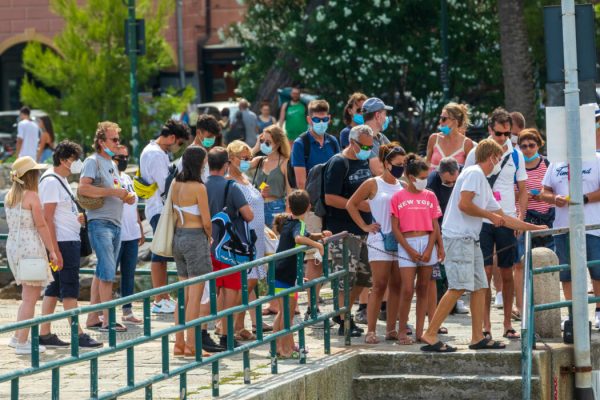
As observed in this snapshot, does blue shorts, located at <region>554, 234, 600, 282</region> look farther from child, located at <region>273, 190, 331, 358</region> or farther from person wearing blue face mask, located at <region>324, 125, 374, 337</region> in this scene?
child, located at <region>273, 190, 331, 358</region>

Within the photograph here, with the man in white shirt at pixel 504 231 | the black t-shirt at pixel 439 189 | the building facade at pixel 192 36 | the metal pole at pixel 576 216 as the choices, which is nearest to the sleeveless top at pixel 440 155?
the black t-shirt at pixel 439 189

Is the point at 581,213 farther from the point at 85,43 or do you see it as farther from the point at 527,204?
the point at 85,43

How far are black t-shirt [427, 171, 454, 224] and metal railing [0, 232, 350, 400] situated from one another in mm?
1231

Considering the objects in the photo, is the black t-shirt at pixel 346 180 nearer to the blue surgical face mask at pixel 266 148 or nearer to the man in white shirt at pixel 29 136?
the blue surgical face mask at pixel 266 148

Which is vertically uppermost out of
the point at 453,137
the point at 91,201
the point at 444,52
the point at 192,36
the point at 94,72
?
the point at 192,36

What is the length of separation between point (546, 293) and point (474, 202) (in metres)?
1.17

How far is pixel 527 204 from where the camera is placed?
44.5 ft

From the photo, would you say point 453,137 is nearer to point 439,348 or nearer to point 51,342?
point 439,348

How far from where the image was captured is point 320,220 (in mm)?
13414

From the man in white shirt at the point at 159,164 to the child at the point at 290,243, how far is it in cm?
188

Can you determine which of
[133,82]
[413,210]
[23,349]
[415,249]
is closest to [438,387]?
[415,249]

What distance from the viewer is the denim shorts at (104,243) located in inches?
516

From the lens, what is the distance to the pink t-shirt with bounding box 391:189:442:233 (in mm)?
12227

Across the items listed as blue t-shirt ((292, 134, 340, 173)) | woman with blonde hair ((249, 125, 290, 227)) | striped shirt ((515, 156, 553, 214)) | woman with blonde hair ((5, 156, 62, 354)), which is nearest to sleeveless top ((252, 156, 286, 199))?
woman with blonde hair ((249, 125, 290, 227))
